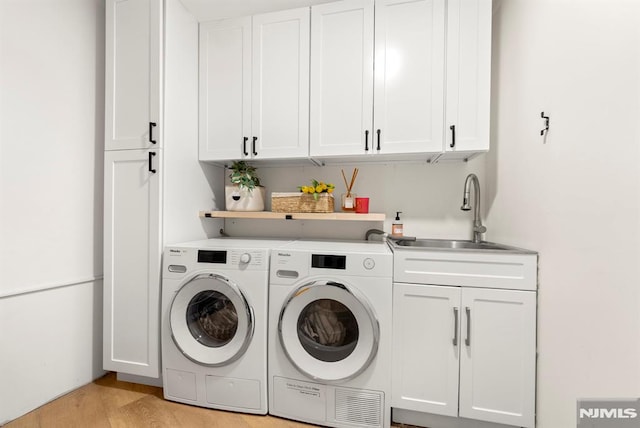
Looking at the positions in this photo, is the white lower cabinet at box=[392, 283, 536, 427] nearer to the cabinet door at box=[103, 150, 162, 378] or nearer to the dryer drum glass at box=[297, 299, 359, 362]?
the dryer drum glass at box=[297, 299, 359, 362]

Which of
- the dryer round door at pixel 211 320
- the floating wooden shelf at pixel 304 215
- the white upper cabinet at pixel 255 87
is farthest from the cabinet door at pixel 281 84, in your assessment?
the dryer round door at pixel 211 320

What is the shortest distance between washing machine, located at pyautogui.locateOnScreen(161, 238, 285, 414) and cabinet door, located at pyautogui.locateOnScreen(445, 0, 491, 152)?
140 centimetres

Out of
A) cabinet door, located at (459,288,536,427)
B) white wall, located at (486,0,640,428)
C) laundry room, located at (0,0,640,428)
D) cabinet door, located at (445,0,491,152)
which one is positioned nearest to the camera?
white wall, located at (486,0,640,428)

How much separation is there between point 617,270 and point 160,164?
219 centimetres

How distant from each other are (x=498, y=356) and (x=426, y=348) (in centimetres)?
34

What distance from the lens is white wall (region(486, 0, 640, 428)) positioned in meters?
0.83

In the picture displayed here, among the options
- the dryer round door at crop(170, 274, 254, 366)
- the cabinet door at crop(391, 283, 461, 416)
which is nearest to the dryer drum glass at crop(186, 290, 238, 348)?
the dryer round door at crop(170, 274, 254, 366)

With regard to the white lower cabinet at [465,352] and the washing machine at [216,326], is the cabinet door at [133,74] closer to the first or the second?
the washing machine at [216,326]

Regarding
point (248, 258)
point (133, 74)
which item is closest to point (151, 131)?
point (133, 74)

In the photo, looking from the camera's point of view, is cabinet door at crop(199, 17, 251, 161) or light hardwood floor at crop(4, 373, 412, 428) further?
cabinet door at crop(199, 17, 251, 161)

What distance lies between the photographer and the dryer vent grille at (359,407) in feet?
4.41

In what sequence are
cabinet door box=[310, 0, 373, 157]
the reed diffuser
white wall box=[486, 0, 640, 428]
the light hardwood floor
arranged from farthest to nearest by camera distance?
the reed diffuser
cabinet door box=[310, 0, 373, 157]
the light hardwood floor
white wall box=[486, 0, 640, 428]

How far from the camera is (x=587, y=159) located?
99 cm

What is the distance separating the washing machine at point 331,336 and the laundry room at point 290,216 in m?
0.01
